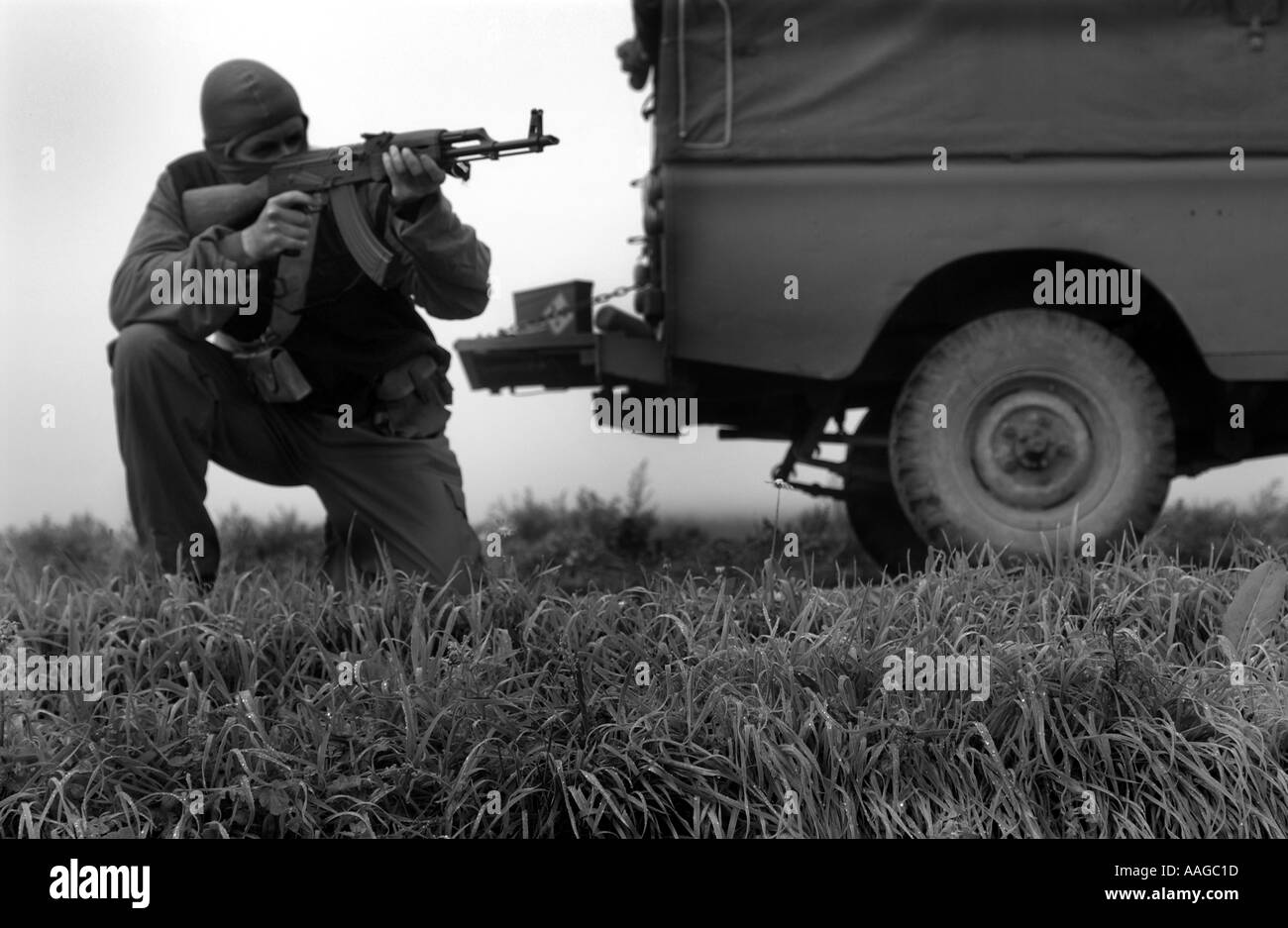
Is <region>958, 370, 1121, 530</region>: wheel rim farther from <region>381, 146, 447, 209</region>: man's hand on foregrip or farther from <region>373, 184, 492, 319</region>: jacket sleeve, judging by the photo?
<region>381, 146, 447, 209</region>: man's hand on foregrip

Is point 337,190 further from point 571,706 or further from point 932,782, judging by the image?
point 932,782

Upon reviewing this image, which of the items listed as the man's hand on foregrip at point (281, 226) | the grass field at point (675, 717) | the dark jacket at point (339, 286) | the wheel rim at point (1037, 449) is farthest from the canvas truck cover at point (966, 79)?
the grass field at point (675, 717)

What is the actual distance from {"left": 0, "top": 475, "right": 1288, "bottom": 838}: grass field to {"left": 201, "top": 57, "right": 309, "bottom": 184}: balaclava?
1193 millimetres

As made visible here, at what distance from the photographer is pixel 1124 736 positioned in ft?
9.30

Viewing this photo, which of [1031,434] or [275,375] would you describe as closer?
[275,375]

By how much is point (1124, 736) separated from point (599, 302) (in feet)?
7.78

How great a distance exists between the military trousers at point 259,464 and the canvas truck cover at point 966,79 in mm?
1176

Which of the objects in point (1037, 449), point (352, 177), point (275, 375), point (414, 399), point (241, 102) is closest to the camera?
point (352, 177)

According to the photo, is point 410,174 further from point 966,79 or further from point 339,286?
point 966,79

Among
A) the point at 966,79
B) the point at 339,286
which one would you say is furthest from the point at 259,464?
the point at 966,79

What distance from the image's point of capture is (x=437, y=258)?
3619 millimetres

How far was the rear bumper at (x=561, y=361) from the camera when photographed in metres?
4.23

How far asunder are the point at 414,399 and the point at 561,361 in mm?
573
